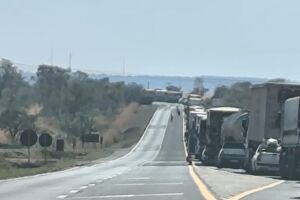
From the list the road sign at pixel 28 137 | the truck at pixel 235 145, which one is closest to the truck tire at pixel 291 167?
the truck at pixel 235 145

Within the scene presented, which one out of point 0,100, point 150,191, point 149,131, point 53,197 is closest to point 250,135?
point 150,191

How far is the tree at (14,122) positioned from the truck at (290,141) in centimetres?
8385

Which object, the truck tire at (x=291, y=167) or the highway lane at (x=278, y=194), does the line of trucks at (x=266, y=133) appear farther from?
the highway lane at (x=278, y=194)

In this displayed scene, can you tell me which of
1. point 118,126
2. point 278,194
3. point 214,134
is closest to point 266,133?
point 278,194

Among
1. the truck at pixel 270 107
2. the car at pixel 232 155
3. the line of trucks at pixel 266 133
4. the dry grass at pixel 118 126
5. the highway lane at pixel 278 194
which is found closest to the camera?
the highway lane at pixel 278 194

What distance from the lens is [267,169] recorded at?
1682 inches

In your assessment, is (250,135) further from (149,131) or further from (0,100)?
(0,100)

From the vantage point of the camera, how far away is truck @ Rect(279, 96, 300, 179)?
37.0 metres

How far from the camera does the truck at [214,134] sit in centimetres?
6291

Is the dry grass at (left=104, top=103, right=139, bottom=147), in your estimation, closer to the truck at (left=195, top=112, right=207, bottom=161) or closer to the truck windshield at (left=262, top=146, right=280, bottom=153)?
the truck at (left=195, top=112, right=207, bottom=161)

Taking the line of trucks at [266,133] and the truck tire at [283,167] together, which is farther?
the truck tire at [283,167]

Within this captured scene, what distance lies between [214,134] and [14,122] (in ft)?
201

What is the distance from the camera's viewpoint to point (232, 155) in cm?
5372

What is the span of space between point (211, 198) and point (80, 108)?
153904mm
